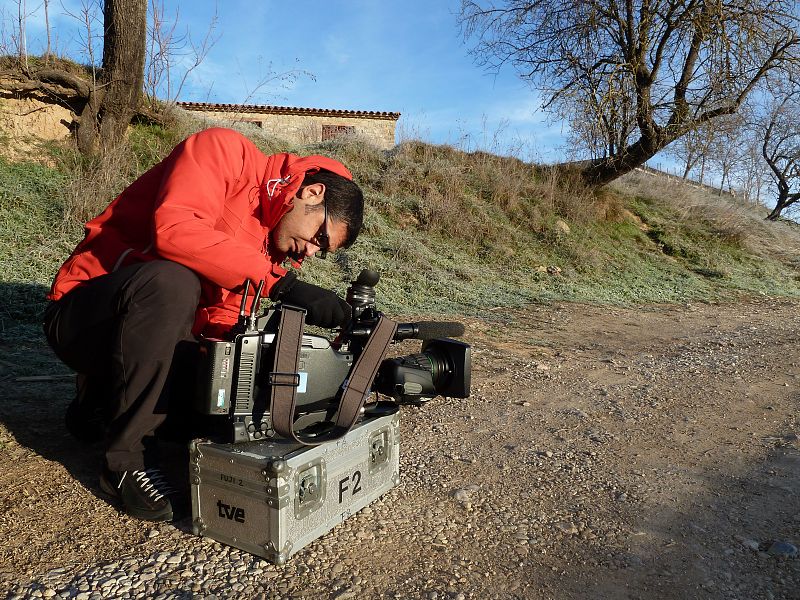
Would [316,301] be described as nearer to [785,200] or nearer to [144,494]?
[144,494]

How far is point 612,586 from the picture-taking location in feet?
5.44

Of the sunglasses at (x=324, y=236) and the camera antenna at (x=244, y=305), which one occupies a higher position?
the sunglasses at (x=324, y=236)

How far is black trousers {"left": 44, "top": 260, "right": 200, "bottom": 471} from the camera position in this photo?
5.82ft

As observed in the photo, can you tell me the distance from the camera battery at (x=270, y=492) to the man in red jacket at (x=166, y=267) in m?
0.20

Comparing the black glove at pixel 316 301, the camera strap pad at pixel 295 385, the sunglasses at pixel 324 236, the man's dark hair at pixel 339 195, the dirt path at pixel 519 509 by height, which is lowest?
the dirt path at pixel 519 509

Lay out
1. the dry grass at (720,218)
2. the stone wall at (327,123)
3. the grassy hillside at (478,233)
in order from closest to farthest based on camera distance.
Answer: the grassy hillside at (478,233), the dry grass at (720,218), the stone wall at (327,123)

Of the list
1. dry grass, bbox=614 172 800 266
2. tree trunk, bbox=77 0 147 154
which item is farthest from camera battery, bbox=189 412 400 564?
dry grass, bbox=614 172 800 266

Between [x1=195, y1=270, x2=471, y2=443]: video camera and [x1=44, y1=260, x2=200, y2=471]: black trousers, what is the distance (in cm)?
14

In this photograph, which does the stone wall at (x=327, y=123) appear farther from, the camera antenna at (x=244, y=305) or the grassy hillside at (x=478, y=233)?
the camera antenna at (x=244, y=305)

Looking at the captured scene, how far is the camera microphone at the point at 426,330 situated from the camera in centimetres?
203

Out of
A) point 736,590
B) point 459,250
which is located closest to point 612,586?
point 736,590

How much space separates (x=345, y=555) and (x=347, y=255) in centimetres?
592

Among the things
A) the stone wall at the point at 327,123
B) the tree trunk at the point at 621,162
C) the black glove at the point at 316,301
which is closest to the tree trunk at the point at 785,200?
the tree trunk at the point at 621,162

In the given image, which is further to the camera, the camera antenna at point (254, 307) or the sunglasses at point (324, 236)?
the sunglasses at point (324, 236)
